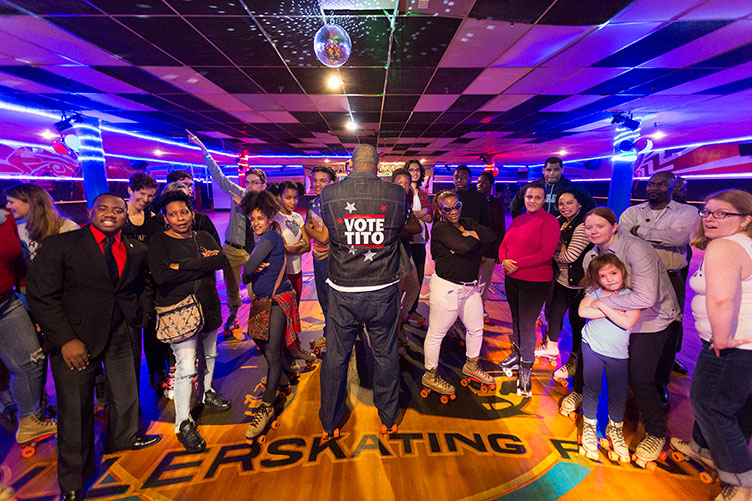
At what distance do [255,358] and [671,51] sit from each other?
6140 mm

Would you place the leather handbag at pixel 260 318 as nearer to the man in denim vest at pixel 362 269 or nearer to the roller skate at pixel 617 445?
the man in denim vest at pixel 362 269

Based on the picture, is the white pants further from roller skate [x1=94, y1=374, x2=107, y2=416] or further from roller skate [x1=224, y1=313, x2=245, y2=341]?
roller skate [x1=94, y1=374, x2=107, y2=416]

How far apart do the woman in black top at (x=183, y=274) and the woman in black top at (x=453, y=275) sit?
175cm

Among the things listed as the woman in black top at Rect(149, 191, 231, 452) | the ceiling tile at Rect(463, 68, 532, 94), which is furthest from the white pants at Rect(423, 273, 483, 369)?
the ceiling tile at Rect(463, 68, 532, 94)

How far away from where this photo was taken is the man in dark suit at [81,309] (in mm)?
1647

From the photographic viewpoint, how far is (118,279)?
186 cm

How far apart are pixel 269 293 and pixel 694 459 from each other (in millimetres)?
3212

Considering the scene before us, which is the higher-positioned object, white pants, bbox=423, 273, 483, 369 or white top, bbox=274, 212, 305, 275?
white top, bbox=274, 212, 305, 275

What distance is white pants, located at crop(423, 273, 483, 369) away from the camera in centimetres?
240

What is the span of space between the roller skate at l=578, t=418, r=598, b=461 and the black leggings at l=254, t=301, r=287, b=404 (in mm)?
2300

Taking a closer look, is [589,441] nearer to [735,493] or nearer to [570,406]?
[570,406]

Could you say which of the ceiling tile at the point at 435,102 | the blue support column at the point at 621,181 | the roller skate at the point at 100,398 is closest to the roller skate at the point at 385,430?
the roller skate at the point at 100,398

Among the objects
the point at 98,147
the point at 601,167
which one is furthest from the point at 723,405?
the point at 601,167

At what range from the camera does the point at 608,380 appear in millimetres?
1954
